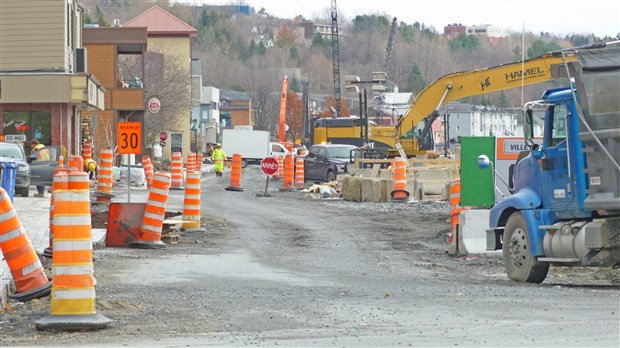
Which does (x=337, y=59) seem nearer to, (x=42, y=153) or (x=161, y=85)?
(x=161, y=85)

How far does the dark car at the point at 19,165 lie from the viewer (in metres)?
32.1

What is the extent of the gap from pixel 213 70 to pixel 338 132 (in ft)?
394

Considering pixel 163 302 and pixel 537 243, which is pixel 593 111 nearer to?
pixel 537 243

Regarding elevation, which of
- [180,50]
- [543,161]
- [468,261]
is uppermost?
[180,50]

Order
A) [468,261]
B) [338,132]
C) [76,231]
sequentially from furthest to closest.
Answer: [338,132], [468,261], [76,231]

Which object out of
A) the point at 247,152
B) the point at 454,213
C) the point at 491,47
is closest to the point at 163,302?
the point at 454,213

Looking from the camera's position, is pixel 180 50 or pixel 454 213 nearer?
pixel 454 213

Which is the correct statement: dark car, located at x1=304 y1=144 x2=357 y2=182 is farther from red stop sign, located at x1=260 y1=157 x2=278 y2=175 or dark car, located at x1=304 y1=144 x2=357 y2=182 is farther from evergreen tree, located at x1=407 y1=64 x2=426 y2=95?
evergreen tree, located at x1=407 y1=64 x2=426 y2=95

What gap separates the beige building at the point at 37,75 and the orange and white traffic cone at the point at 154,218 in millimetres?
26150

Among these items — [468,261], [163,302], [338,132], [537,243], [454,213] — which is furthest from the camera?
[338,132]

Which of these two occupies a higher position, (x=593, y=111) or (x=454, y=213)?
(x=593, y=111)

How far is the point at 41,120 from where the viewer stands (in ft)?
152

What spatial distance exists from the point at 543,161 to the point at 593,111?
1.34 m

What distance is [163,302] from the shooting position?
39.7 ft
